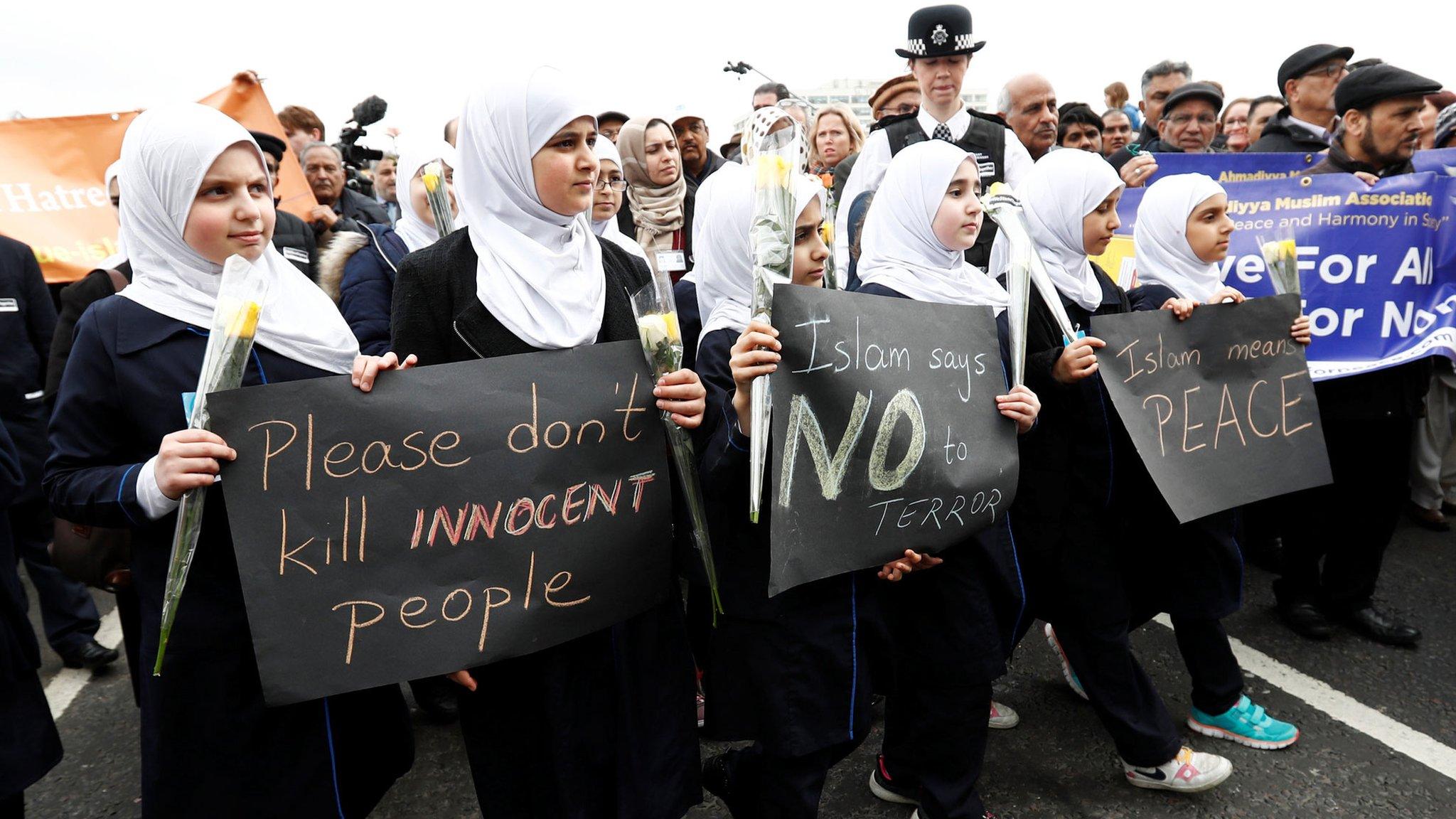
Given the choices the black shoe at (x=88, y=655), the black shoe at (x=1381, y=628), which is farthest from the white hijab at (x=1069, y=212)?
the black shoe at (x=88, y=655)

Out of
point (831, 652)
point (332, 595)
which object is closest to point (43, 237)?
point (332, 595)

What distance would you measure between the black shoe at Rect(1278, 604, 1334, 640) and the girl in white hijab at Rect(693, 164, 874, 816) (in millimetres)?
2463

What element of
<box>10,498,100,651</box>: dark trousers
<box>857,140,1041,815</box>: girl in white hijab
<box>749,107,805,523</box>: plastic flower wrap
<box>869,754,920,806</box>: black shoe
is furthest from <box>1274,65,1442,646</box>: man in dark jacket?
<box>10,498,100,651</box>: dark trousers

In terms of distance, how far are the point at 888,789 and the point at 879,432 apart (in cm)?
136

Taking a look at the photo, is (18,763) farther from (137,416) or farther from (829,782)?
(829,782)

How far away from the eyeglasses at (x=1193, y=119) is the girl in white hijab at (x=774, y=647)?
437 centimetres

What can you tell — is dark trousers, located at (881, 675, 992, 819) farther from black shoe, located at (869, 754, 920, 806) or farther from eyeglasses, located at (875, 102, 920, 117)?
eyeglasses, located at (875, 102, 920, 117)

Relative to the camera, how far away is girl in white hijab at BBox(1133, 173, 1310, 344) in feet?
9.65

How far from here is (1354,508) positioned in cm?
358

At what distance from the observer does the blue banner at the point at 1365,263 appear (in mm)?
3713

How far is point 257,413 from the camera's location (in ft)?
5.02

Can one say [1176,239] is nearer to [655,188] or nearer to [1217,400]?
[1217,400]

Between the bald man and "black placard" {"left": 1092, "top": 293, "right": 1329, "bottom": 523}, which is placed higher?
the bald man

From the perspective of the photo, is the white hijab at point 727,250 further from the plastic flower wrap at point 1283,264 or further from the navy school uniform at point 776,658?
the plastic flower wrap at point 1283,264
